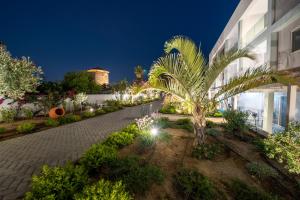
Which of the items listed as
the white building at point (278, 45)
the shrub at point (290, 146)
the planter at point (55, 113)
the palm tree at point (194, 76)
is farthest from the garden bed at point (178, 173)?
the planter at point (55, 113)

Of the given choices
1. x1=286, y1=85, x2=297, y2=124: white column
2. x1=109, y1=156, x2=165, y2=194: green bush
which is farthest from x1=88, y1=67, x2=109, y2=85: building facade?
x1=109, y1=156, x2=165, y2=194: green bush

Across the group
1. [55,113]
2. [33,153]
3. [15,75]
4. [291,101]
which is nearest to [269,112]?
[291,101]

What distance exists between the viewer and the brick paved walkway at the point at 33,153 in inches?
162

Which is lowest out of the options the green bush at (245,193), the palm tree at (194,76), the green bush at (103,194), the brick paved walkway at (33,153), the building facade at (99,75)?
the brick paved walkway at (33,153)

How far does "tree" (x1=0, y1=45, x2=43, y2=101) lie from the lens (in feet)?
35.1

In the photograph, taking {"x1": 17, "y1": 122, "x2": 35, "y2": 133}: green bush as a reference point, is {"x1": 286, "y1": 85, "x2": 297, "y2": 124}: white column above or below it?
above

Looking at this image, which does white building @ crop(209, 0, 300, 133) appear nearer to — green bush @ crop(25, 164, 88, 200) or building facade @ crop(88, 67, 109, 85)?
green bush @ crop(25, 164, 88, 200)

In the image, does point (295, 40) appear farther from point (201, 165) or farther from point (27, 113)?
point (27, 113)

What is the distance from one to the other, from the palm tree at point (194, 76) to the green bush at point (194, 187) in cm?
185

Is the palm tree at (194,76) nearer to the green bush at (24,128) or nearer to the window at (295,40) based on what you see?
the window at (295,40)

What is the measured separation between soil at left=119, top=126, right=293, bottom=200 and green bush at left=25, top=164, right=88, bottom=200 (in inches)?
48.0

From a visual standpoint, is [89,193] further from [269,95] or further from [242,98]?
[242,98]

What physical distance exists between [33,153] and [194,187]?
18.9ft

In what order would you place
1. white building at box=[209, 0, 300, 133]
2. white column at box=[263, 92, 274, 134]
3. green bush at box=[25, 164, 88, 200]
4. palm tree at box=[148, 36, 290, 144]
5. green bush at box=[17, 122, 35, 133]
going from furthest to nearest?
white column at box=[263, 92, 274, 134] → green bush at box=[17, 122, 35, 133] → white building at box=[209, 0, 300, 133] → palm tree at box=[148, 36, 290, 144] → green bush at box=[25, 164, 88, 200]
